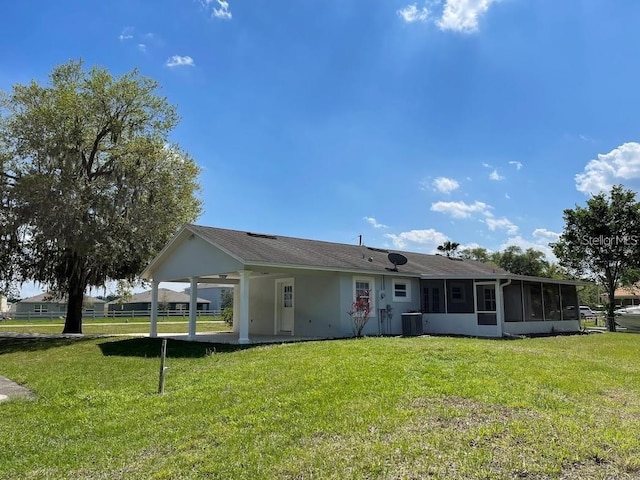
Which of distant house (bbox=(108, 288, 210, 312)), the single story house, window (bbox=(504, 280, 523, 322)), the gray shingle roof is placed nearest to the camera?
the gray shingle roof

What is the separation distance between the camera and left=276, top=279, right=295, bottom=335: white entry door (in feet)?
65.3

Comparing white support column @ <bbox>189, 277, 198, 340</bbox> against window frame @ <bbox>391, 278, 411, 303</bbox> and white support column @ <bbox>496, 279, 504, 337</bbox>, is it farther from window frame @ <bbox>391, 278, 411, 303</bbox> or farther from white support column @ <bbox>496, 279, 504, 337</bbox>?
white support column @ <bbox>496, 279, 504, 337</bbox>

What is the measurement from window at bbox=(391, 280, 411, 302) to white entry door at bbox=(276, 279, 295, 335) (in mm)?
4124

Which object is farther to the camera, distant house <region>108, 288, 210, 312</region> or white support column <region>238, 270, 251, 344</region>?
distant house <region>108, 288, 210, 312</region>

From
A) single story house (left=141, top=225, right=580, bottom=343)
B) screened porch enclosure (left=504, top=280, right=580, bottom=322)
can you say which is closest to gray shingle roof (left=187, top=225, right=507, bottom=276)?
single story house (left=141, top=225, right=580, bottom=343)

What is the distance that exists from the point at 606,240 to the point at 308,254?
63.0 ft

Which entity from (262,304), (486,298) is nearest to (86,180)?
(262,304)

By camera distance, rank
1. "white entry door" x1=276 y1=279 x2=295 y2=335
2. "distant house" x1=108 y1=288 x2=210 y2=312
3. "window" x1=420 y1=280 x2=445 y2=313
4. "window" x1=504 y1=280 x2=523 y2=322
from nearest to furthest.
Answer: "white entry door" x1=276 y1=279 x2=295 y2=335
"window" x1=504 y1=280 x2=523 y2=322
"window" x1=420 y1=280 x2=445 y2=313
"distant house" x1=108 y1=288 x2=210 y2=312

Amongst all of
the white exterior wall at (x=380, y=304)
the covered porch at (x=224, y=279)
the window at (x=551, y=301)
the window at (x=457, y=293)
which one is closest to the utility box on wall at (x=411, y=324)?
the white exterior wall at (x=380, y=304)

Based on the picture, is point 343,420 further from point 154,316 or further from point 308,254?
point 154,316

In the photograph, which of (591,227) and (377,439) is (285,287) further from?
(591,227)

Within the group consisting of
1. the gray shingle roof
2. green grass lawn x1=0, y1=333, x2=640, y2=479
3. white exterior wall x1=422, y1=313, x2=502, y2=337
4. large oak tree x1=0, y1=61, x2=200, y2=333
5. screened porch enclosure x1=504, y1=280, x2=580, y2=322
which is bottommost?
green grass lawn x1=0, y1=333, x2=640, y2=479

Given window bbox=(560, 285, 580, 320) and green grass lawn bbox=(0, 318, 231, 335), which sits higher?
A: window bbox=(560, 285, 580, 320)

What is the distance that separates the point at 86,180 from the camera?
69.2 ft
